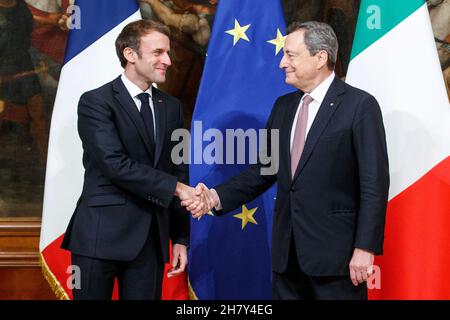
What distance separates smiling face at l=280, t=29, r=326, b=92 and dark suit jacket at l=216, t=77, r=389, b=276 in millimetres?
125

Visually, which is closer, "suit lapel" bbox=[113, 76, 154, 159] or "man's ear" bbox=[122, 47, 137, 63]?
"suit lapel" bbox=[113, 76, 154, 159]

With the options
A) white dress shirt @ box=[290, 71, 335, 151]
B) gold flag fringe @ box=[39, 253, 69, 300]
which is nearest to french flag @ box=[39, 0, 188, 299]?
gold flag fringe @ box=[39, 253, 69, 300]

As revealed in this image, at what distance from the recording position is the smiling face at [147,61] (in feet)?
9.44

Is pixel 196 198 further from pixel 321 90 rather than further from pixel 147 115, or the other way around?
pixel 321 90

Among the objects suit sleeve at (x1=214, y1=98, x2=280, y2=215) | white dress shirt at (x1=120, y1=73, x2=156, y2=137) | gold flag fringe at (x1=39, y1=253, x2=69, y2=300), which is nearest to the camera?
white dress shirt at (x1=120, y1=73, x2=156, y2=137)

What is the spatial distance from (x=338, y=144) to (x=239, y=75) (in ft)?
3.49

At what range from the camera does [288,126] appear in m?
2.81

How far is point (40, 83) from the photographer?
4.23 metres

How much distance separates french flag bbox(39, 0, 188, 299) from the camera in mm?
3516

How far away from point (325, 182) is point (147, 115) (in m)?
0.82

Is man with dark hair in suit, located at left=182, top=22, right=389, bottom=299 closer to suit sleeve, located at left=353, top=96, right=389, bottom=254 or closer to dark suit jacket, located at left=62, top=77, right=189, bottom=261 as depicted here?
suit sleeve, located at left=353, top=96, right=389, bottom=254

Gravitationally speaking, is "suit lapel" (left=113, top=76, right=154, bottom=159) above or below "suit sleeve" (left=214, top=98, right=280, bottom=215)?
above

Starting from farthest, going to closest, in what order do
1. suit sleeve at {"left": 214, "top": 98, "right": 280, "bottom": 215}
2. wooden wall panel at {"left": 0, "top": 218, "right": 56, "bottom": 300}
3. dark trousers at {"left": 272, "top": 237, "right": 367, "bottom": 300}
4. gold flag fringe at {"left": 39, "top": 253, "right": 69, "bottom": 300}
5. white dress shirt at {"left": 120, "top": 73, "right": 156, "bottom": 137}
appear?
wooden wall panel at {"left": 0, "top": 218, "right": 56, "bottom": 300} < gold flag fringe at {"left": 39, "top": 253, "right": 69, "bottom": 300} < suit sleeve at {"left": 214, "top": 98, "right": 280, "bottom": 215} < white dress shirt at {"left": 120, "top": 73, "right": 156, "bottom": 137} < dark trousers at {"left": 272, "top": 237, "right": 367, "bottom": 300}
